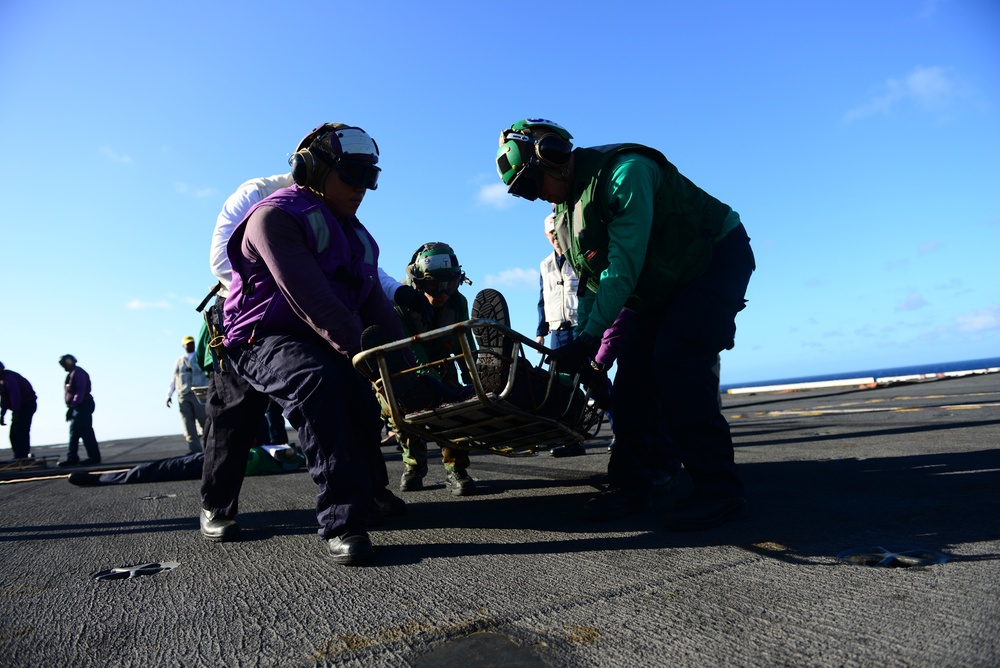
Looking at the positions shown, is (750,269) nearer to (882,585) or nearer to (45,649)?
(882,585)

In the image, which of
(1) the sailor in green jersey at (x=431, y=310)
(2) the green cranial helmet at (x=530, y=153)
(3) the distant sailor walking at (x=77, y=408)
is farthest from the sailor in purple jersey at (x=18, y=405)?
(2) the green cranial helmet at (x=530, y=153)

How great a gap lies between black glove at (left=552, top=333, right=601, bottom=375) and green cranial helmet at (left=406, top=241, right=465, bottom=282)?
6.75ft

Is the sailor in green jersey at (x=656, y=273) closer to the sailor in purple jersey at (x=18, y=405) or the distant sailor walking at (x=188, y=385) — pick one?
the distant sailor walking at (x=188, y=385)

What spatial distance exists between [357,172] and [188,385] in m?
8.91

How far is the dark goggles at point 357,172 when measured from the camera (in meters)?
3.12

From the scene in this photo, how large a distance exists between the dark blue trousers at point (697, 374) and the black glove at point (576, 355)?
407 mm

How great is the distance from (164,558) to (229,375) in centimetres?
93

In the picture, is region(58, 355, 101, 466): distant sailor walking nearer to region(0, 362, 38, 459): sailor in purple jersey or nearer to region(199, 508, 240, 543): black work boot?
region(0, 362, 38, 459): sailor in purple jersey

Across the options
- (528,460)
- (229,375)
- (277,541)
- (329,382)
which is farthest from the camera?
(528,460)

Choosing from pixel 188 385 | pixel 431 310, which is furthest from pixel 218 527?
pixel 188 385

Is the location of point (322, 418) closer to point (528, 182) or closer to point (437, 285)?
point (528, 182)

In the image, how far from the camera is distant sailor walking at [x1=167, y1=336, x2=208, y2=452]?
34.8 feet

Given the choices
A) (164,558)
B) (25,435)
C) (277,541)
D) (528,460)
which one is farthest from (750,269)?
(25,435)

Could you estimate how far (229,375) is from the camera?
3.29 metres
